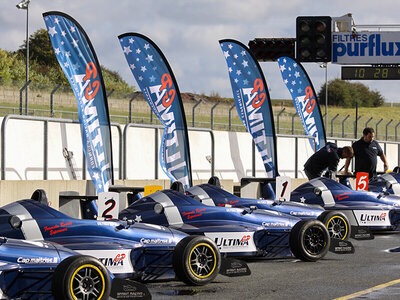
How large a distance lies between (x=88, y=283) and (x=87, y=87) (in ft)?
29.7

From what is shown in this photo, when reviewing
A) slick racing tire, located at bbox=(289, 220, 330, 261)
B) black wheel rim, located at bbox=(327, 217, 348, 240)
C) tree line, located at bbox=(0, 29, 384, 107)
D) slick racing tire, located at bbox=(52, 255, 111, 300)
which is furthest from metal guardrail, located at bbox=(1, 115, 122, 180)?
tree line, located at bbox=(0, 29, 384, 107)

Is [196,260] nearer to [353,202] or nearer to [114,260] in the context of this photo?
[114,260]

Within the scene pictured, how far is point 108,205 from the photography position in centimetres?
1116

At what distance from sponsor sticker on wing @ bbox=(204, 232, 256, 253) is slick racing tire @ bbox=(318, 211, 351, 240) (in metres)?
2.44

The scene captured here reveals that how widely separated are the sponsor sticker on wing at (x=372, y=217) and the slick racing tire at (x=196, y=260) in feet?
21.2

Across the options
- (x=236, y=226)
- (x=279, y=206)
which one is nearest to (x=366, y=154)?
(x=279, y=206)

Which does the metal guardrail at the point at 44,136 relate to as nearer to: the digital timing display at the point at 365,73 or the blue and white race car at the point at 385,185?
the blue and white race car at the point at 385,185

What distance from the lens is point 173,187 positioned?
13.0m

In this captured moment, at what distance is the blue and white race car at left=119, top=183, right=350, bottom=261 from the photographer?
11.7 m

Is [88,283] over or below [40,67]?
below

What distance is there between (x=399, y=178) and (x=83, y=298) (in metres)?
12.6

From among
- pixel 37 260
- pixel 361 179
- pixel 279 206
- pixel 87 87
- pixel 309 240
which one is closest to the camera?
pixel 37 260

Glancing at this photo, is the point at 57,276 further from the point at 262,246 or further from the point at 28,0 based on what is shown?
the point at 28,0

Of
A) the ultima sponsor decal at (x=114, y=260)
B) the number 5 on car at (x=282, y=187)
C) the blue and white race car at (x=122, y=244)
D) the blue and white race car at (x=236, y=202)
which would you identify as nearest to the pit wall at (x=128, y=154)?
the blue and white race car at (x=236, y=202)
